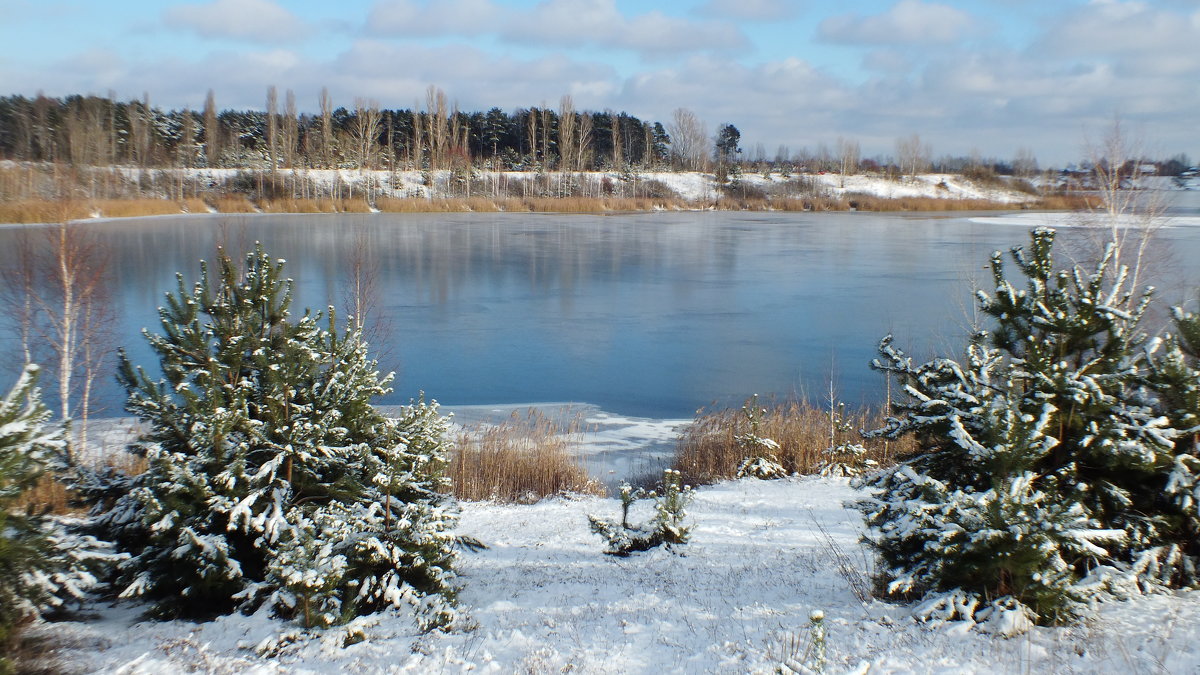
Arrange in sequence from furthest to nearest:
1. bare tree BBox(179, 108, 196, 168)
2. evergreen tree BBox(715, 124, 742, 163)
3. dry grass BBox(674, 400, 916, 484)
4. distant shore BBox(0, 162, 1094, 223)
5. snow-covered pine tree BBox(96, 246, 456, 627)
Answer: evergreen tree BBox(715, 124, 742, 163) → bare tree BBox(179, 108, 196, 168) → distant shore BBox(0, 162, 1094, 223) → dry grass BBox(674, 400, 916, 484) → snow-covered pine tree BBox(96, 246, 456, 627)

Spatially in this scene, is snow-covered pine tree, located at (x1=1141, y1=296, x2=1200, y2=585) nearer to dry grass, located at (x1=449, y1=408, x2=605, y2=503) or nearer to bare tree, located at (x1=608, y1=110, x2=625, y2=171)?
dry grass, located at (x1=449, y1=408, x2=605, y2=503)

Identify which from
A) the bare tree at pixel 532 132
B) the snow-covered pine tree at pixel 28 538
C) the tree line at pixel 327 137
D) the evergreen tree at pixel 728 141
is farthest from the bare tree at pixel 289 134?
the snow-covered pine tree at pixel 28 538

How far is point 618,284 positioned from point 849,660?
19.4 metres

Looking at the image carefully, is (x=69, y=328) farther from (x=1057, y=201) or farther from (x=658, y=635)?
(x=1057, y=201)

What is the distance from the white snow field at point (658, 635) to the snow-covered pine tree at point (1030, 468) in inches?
6.8

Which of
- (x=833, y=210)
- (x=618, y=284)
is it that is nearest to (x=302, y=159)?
(x=833, y=210)

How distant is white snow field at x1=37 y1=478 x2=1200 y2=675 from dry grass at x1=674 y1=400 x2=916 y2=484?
12.5 feet

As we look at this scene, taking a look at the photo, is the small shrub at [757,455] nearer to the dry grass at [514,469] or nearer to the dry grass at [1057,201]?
the dry grass at [514,469]

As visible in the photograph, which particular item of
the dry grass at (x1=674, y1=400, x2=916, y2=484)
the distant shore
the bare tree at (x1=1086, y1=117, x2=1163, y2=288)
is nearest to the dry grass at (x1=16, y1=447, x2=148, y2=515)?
the dry grass at (x1=674, y1=400, x2=916, y2=484)

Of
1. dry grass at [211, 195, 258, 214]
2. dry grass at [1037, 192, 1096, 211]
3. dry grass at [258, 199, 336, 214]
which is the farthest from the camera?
dry grass at [1037, 192, 1096, 211]

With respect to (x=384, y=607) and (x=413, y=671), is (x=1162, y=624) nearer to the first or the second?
(x=413, y=671)

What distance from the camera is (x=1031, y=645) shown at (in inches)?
122

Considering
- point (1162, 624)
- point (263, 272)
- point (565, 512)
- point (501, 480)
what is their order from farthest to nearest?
point (501, 480), point (565, 512), point (263, 272), point (1162, 624)

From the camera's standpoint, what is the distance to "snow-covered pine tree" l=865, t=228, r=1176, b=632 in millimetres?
3186
